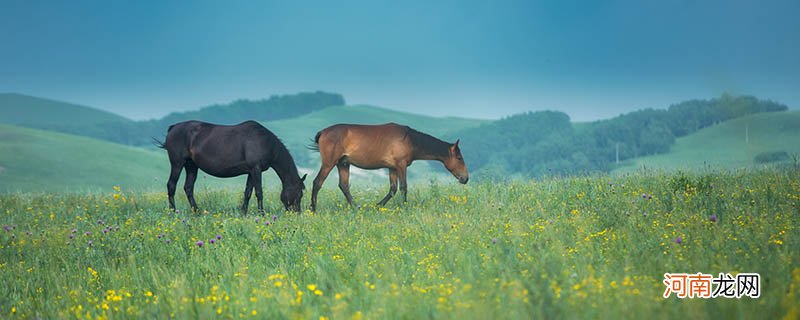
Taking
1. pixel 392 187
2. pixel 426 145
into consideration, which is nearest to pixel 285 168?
pixel 392 187

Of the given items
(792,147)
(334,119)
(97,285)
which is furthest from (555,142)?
(97,285)

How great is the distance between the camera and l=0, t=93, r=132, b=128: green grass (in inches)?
5285

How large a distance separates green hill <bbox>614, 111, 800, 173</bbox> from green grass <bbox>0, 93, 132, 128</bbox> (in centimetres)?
11808

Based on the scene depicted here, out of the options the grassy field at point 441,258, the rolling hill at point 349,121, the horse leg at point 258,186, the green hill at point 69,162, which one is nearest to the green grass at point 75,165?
the green hill at point 69,162

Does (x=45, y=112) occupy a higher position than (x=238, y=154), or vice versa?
(x=45, y=112)

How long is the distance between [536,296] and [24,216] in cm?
1368

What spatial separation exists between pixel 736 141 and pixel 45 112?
464 ft

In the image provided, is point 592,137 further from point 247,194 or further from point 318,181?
point 247,194

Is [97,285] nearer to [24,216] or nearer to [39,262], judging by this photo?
[39,262]

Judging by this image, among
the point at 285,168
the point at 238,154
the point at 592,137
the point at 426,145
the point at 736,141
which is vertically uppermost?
the point at 592,137

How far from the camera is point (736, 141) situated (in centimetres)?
8531

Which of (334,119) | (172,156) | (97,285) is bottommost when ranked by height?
(97,285)

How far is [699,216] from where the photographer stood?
376 inches

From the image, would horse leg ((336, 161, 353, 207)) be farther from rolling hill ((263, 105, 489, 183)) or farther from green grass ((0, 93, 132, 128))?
green grass ((0, 93, 132, 128))
